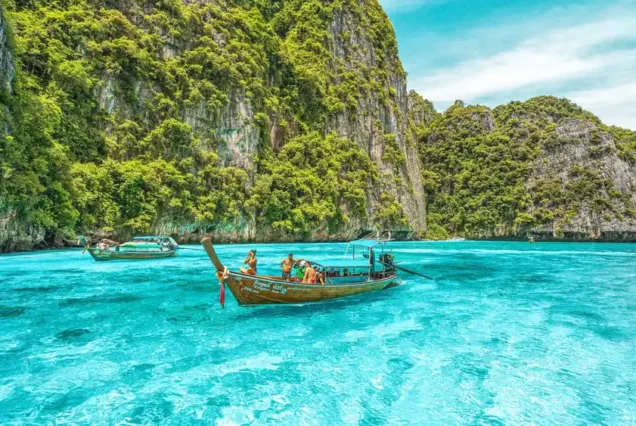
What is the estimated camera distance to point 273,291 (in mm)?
11180

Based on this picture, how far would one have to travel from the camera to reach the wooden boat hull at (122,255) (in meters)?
22.2

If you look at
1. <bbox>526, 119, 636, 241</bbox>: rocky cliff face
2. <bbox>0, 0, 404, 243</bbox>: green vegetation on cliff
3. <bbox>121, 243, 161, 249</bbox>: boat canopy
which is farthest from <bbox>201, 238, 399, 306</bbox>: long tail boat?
<bbox>526, 119, 636, 241</bbox>: rocky cliff face

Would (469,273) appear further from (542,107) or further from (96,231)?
(542,107)

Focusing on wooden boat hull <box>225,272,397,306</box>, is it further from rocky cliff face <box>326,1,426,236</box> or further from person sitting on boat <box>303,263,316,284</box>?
rocky cliff face <box>326,1,426,236</box>

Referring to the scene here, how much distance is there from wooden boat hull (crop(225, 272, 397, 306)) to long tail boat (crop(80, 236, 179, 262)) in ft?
50.3

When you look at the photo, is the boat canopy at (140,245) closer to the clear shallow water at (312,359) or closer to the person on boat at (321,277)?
the clear shallow water at (312,359)

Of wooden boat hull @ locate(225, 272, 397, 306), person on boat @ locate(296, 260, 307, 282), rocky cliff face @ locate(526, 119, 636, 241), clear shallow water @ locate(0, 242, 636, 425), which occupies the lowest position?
clear shallow water @ locate(0, 242, 636, 425)

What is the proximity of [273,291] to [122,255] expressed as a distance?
16.2 metres

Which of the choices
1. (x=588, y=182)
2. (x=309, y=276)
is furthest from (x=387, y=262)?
(x=588, y=182)

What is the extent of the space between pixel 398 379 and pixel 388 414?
127 cm

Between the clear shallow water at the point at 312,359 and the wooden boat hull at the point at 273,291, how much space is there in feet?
1.15

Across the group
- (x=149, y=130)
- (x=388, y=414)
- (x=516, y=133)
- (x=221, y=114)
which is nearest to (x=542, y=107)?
(x=516, y=133)

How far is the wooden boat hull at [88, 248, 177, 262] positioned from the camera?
22250 millimetres

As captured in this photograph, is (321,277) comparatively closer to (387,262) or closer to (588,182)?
(387,262)
